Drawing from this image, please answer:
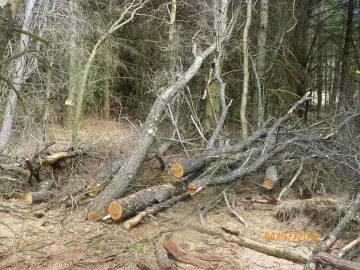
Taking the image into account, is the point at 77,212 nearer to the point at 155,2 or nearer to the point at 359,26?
the point at 155,2

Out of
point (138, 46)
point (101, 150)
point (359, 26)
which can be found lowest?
point (101, 150)

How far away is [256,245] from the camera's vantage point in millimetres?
4902

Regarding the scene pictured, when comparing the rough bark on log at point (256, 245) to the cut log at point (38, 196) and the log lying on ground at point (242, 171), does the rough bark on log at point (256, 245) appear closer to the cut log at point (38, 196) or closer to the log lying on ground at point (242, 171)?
the log lying on ground at point (242, 171)

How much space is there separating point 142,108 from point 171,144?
5780 millimetres

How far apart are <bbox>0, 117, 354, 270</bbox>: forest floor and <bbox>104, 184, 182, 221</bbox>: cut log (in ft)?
0.66

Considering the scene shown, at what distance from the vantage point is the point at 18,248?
4828mm

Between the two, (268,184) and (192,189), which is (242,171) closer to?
(268,184)

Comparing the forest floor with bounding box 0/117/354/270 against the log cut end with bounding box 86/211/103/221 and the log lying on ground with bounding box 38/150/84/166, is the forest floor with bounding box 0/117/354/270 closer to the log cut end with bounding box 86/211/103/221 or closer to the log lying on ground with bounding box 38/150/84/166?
the log cut end with bounding box 86/211/103/221

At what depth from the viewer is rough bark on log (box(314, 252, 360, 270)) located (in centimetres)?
373

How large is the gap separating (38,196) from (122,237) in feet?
6.99

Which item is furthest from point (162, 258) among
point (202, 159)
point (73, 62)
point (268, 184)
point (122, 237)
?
point (73, 62)

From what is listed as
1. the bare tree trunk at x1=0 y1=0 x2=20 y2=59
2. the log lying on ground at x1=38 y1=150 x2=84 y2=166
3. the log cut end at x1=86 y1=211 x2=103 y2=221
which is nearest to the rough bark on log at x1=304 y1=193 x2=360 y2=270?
the log cut end at x1=86 y1=211 x2=103 y2=221

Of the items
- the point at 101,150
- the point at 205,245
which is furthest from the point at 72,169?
the point at 205,245

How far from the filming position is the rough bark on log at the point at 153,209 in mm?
5508
